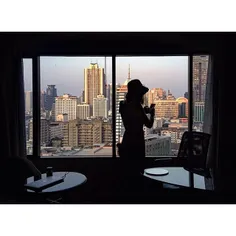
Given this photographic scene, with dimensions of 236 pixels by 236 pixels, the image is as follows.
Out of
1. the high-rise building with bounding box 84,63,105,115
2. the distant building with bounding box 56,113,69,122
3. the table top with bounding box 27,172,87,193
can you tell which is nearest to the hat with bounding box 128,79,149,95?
the high-rise building with bounding box 84,63,105,115

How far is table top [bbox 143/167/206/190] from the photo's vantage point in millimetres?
1778

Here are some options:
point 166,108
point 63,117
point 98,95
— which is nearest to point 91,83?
point 98,95

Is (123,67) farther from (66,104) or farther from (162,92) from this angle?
(66,104)

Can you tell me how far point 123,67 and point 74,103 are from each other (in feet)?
1.35

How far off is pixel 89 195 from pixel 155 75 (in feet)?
3.09

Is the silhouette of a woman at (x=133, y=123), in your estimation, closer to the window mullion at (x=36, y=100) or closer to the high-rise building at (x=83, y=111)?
the high-rise building at (x=83, y=111)

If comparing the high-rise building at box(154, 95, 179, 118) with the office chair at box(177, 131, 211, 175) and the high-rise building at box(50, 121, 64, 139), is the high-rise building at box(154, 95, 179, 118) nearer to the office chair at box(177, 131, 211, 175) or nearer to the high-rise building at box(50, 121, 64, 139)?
the office chair at box(177, 131, 211, 175)

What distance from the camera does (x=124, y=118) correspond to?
1.81m

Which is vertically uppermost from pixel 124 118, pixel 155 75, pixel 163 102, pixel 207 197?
pixel 155 75

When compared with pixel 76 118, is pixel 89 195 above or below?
below

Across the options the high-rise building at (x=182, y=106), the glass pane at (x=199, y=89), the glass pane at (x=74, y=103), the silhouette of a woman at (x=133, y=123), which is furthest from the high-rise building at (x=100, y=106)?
the glass pane at (x=199, y=89)

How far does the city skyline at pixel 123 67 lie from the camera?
5.72 feet
